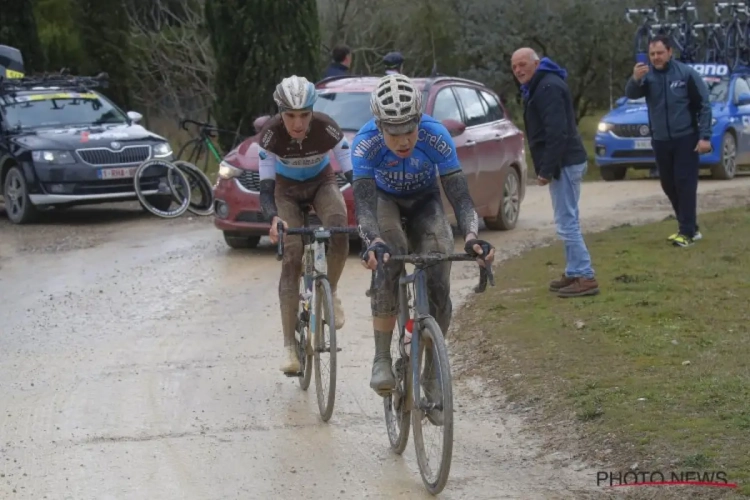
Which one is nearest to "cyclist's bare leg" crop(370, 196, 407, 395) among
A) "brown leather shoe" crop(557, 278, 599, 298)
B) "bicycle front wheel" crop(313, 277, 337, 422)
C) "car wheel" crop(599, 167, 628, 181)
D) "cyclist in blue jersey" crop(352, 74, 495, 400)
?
"cyclist in blue jersey" crop(352, 74, 495, 400)

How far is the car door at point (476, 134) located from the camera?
48.7ft

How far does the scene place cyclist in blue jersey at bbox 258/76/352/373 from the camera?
8.25m

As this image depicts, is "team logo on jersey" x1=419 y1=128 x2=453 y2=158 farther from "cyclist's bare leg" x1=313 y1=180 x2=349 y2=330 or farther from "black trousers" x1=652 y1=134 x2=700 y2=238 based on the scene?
"black trousers" x1=652 y1=134 x2=700 y2=238

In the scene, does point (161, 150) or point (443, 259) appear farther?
point (161, 150)

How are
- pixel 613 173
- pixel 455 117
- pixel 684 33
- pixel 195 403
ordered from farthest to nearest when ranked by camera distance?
pixel 684 33 < pixel 613 173 < pixel 455 117 < pixel 195 403

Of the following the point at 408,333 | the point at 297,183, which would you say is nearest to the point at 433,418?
the point at 408,333

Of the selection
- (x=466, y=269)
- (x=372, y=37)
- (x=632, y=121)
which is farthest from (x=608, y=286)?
(x=372, y=37)

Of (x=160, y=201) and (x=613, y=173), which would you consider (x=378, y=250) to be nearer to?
(x=160, y=201)

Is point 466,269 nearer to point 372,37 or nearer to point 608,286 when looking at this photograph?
point 608,286

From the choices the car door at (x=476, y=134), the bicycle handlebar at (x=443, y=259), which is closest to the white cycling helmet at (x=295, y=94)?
the bicycle handlebar at (x=443, y=259)

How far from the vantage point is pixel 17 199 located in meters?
17.9

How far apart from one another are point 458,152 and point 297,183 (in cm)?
607

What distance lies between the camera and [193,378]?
8727 millimetres

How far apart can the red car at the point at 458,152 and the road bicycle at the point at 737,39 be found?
32.4 ft
